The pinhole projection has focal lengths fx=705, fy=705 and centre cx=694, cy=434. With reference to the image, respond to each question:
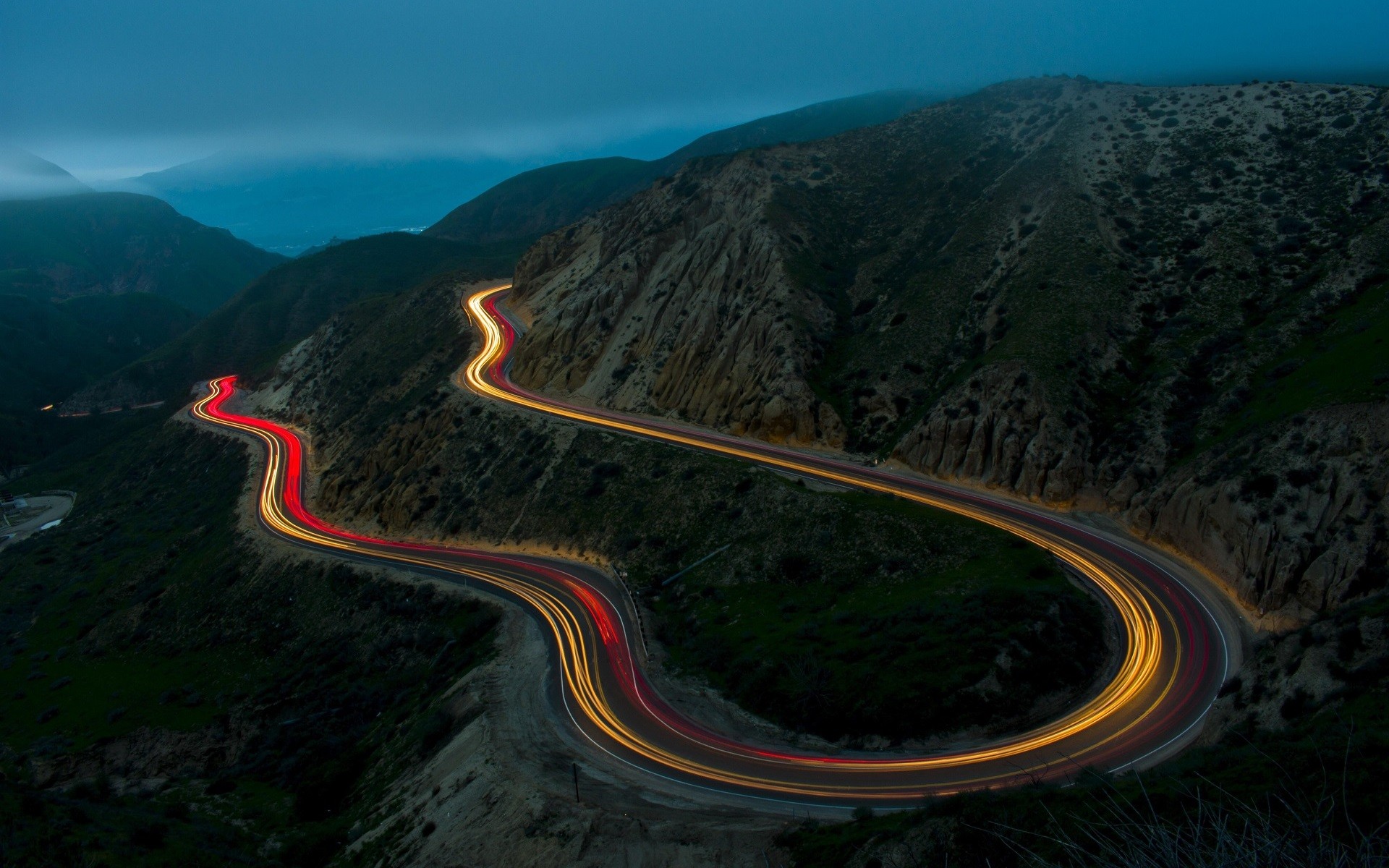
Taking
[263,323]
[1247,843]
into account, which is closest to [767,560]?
[1247,843]

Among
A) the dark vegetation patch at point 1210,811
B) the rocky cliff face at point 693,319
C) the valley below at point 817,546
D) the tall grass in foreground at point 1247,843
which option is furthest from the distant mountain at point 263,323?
the tall grass in foreground at point 1247,843

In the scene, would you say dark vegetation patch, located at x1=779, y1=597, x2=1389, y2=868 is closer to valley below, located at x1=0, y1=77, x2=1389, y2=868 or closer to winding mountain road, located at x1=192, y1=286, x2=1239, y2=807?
valley below, located at x1=0, y1=77, x2=1389, y2=868

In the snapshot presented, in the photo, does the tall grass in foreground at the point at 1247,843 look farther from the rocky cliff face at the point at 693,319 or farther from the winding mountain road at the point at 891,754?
the rocky cliff face at the point at 693,319

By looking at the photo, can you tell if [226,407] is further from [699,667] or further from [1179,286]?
[1179,286]

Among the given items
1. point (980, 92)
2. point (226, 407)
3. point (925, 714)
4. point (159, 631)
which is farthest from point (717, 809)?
point (226, 407)

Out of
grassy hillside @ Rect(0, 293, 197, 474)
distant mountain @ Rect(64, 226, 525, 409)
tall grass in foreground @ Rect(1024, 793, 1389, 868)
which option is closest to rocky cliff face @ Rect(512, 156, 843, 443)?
tall grass in foreground @ Rect(1024, 793, 1389, 868)
